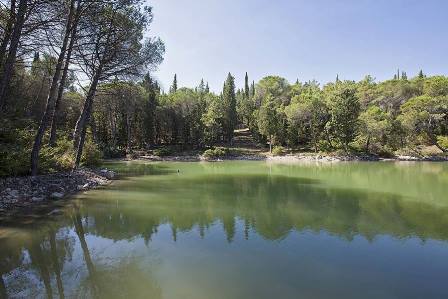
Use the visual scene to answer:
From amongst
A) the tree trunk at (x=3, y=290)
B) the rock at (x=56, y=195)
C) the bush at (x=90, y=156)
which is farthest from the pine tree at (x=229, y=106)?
the tree trunk at (x=3, y=290)

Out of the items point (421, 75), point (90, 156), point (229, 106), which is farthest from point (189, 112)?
point (421, 75)

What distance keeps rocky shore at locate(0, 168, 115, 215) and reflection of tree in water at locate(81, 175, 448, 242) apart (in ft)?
6.56

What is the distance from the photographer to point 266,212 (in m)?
14.6

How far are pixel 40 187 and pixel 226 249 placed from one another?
10290 millimetres

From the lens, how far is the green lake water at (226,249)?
7062mm

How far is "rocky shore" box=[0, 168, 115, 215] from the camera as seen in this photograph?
1359 centimetres

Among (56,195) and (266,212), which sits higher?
(56,195)

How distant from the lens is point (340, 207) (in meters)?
15.7

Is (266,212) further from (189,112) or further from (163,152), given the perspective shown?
(189,112)

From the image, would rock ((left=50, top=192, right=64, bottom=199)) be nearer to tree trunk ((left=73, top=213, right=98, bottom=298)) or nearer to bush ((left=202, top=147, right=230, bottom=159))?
tree trunk ((left=73, top=213, right=98, bottom=298))

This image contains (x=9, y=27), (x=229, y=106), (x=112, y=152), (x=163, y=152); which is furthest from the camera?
(x=229, y=106)

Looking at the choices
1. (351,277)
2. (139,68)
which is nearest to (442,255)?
(351,277)

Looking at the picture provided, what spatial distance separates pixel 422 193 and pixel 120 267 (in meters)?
18.2

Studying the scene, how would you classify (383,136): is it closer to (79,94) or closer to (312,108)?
(312,108)
